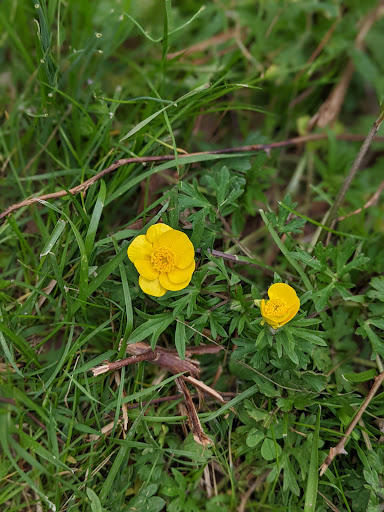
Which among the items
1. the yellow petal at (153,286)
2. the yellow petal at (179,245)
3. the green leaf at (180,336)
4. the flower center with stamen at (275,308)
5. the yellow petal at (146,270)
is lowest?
the green leaf at (180,336)

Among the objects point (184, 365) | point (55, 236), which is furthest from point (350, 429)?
point (55, 236)

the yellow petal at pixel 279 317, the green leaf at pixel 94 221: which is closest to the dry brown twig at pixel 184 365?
the yellow petal at pixel 279 317

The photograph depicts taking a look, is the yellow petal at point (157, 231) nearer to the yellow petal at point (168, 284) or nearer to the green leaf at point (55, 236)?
the yellow petal at point (168, 284)

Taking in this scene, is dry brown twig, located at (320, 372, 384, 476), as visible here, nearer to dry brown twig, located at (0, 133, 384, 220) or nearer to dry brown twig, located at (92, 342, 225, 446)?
dry brown twig, located at (92, 342, 225, 446)

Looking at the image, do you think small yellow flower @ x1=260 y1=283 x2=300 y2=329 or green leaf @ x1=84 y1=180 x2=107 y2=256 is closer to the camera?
small yellow flower @ x1=260 y1=283 x2=300 y2=329

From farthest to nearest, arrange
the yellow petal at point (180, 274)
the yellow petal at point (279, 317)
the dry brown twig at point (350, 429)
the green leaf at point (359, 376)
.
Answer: the green leaf at point (359, 376)
the dry brown twig at point (350, 429)
the yellow petal at point (180, 274)
the yellow petal at point (279, 317)

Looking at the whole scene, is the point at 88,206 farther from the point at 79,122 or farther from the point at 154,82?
the point at 154,82

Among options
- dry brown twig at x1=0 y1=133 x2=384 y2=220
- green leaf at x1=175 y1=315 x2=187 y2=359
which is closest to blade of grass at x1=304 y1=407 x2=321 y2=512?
green leaf at x1=175 y1=315 x2=187 y2=359
